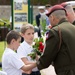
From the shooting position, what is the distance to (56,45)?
497 cm

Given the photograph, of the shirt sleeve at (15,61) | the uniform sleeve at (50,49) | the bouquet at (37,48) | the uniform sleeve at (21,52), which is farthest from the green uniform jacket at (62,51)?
the uniform sleeve at (21,52)

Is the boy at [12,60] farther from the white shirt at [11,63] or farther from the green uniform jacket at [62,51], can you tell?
the green uniform jacket at [62,51]

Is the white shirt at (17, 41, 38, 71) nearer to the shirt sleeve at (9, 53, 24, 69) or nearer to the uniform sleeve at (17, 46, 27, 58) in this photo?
the uniform sleeve at (17, 46, 27, 58)

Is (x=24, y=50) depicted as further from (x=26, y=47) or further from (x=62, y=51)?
(x=62, y=51)

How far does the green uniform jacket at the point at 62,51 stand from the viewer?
497 centimetres

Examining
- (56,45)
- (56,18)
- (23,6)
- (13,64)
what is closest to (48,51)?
(56,45)

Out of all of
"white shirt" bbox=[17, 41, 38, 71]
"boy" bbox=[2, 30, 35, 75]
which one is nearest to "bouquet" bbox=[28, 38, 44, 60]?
"white shirt" bbox=[17, 41, 38, 71]

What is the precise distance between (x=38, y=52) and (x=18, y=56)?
35 cm

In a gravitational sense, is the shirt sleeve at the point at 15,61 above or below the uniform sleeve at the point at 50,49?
below

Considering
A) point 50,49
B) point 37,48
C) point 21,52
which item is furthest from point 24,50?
point 50,49

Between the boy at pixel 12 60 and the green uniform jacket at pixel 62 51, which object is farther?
the boy at pixel 12 60

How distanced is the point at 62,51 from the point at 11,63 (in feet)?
3.45

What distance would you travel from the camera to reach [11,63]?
569cm

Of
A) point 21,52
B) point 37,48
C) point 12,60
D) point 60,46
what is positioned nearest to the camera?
point 60,46
